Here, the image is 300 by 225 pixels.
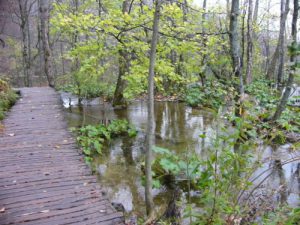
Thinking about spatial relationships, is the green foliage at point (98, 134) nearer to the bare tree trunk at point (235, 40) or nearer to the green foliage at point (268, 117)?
the bare tree trunk at point (235, 40)

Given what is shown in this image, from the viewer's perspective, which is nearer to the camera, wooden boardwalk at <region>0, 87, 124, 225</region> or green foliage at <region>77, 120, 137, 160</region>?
wooden boardwalk at <region>0, 87, 124, 225</region>

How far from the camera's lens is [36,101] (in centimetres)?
978

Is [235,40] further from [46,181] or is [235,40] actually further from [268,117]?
[46,181]

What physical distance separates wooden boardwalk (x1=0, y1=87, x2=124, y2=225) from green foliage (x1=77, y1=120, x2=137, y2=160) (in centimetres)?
76

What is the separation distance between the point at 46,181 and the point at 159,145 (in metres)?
4.50

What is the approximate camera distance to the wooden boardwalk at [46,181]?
3.58 metres

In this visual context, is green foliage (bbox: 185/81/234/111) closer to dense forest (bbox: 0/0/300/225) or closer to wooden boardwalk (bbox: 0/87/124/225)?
dense forest (bbox: 0/0/300/225)

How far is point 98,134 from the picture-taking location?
28.3ft

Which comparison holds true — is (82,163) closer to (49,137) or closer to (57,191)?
(57,191)

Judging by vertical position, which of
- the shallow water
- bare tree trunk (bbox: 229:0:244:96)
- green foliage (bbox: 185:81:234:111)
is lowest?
the shallow water

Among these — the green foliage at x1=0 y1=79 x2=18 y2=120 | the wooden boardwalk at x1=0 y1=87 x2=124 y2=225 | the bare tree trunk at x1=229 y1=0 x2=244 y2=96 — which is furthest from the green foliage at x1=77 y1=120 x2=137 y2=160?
the bare tree trunk at x1=229 y1=0 x2=244 y2=96

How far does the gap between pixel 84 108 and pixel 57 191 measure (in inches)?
360

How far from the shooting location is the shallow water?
5434 millimetres

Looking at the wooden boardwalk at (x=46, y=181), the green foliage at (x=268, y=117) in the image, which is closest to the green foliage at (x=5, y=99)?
the wooden boardwalk at (x=46, y=181)
